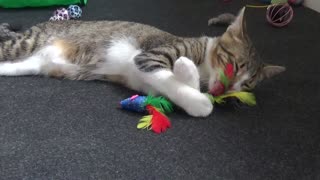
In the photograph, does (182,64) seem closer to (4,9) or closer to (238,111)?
(238,111)

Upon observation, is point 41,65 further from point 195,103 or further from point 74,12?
point 74,12

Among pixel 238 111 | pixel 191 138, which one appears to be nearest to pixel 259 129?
pixel 238 111

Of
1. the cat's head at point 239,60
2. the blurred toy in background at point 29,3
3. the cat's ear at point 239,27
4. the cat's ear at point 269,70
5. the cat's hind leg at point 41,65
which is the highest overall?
the cat's ear at point 239,27

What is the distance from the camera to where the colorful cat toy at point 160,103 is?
151 centimetres

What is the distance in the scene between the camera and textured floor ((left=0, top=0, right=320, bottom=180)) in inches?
50.0

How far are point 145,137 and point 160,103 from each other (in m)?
0.19

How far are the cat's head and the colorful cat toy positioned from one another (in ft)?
0.10

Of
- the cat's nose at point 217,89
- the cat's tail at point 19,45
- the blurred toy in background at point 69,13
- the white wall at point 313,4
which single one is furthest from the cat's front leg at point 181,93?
the white wall at point 313,4

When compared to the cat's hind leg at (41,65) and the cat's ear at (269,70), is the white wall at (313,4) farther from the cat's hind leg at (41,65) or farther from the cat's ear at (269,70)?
the cat's hind leg at (41,65)

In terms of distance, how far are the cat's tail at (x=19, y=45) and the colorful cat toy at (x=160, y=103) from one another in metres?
0.67

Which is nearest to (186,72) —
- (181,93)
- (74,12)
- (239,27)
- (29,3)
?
(181,93)

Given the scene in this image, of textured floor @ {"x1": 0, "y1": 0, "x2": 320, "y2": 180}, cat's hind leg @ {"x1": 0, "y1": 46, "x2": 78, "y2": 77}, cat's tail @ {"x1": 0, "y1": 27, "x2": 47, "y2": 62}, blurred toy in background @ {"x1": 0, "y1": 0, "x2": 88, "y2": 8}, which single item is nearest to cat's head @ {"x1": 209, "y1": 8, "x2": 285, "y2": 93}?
textured floor @ {"x1": 0, "y1": 0, "x2": 320, "y2": 180}

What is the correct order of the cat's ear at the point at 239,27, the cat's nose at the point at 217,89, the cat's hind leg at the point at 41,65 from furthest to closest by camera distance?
1. the cat's hind leg at the point at 41,65
2. the cat's ear at the point at 239,27
3. the cat's nose at the point at 217,89

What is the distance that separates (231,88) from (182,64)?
0.96ft
